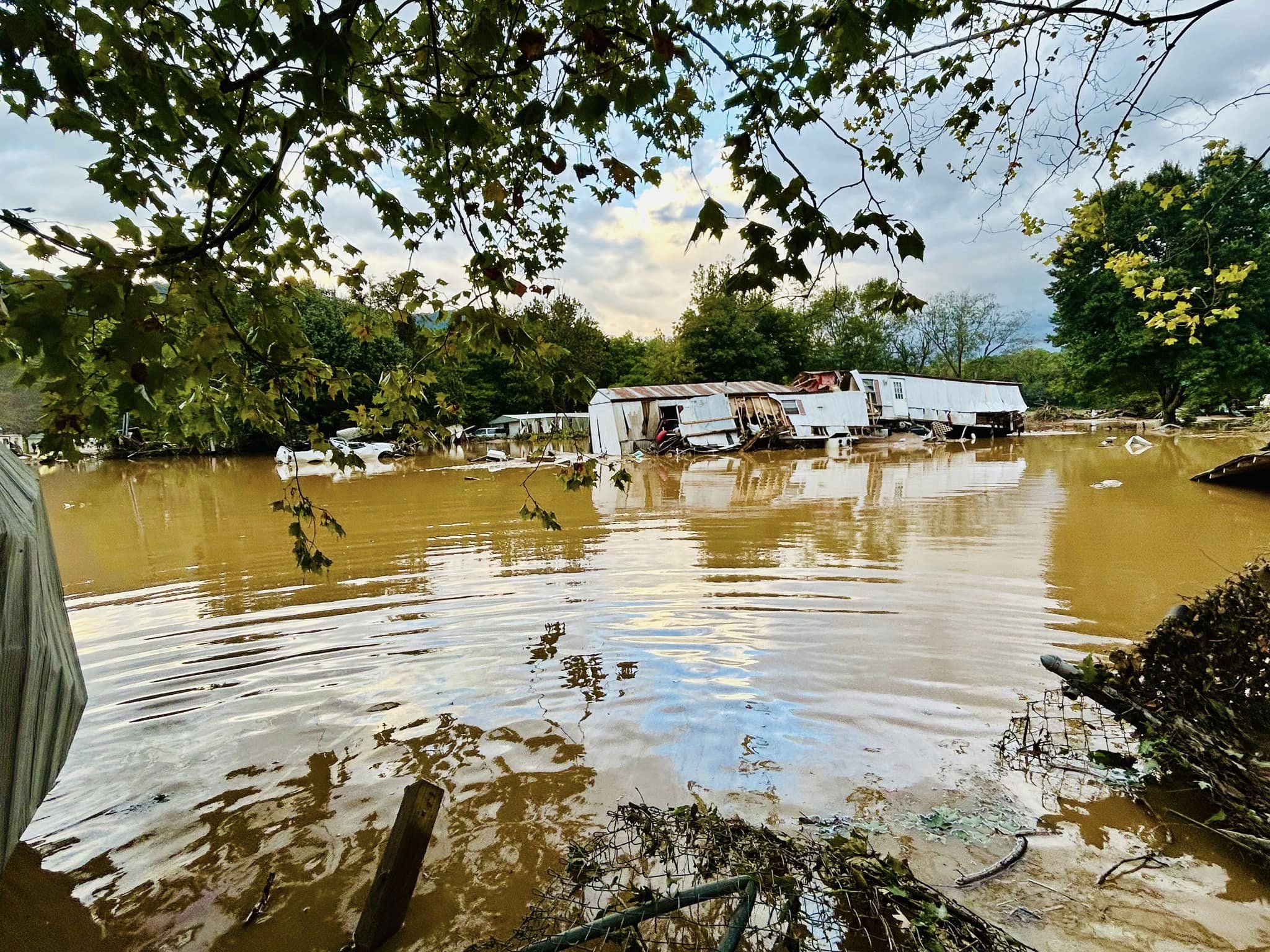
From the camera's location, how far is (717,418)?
34875mm

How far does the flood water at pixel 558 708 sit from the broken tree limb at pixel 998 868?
53mm

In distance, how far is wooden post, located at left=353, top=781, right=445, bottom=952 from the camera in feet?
7.73

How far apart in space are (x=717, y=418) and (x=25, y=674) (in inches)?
1343

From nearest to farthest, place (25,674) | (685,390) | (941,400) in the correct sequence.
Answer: (25,674)
(685,390)
(941,400)

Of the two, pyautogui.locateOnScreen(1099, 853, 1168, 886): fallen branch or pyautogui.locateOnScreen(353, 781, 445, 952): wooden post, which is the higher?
pyautogui.locateOnScreen(353, 781, 445, 952): wooden post

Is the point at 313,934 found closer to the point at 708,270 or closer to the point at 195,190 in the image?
the point at 195,190

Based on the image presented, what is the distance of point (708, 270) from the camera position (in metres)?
54.1

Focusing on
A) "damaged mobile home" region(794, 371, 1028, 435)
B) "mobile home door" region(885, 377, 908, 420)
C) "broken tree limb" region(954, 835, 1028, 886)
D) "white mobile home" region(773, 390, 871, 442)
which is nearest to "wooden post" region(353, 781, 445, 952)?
"broken tree limb" region(954, 835, 1028, 886)

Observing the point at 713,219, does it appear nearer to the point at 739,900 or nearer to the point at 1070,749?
the point at 739,900

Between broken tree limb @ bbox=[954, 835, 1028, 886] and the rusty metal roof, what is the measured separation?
3110 cm

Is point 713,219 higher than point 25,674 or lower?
higher

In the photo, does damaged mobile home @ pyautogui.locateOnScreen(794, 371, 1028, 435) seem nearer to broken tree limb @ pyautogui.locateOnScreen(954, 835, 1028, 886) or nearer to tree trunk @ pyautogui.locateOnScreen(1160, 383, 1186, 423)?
tree trunk @ pyautogui.locateOnScreen(1160, 383, 1186, 423)

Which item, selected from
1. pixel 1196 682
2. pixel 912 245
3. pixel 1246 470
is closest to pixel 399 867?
pixel 912 245

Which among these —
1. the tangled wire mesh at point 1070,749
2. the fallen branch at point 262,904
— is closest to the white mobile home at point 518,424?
the tangled wire mesh at point 1070,749
